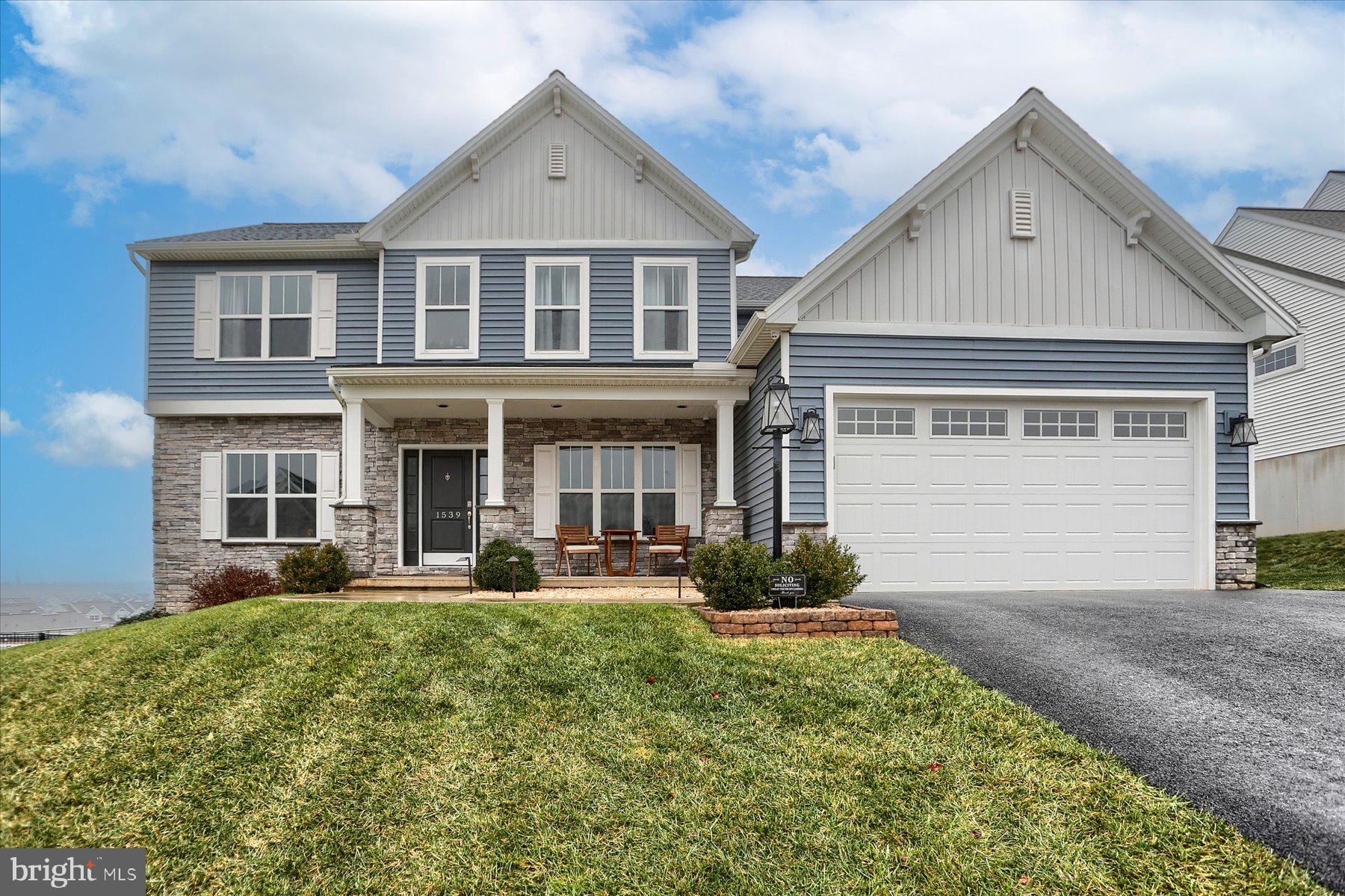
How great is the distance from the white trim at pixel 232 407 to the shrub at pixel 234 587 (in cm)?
256

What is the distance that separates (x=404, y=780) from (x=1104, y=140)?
1150cm

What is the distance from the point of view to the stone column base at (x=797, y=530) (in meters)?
10.6

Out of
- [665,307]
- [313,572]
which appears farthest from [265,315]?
[665,307]

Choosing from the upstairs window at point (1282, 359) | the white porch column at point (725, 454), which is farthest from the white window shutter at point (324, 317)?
the upstairs window at point (1282, 359)

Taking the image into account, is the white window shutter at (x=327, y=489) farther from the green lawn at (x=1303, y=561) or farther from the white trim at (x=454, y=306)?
the green lawn at (x=1303, y=561)

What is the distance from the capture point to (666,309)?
13844mm

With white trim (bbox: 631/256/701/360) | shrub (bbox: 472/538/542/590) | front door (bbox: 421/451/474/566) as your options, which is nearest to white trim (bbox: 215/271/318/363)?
front door (bbox: 421/451/474/566)

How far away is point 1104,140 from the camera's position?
11.6 m

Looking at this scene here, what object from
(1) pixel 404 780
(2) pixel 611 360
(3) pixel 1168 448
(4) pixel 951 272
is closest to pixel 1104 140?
(4) pixel 951 272

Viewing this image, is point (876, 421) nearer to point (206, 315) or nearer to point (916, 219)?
point (916, 219)

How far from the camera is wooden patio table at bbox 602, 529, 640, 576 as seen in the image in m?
13.2

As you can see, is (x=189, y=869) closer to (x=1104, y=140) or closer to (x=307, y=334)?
(x=307, y=334)

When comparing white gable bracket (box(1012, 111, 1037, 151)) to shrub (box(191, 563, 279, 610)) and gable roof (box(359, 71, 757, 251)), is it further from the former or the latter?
shrub (box(191, 563, 279, 610))

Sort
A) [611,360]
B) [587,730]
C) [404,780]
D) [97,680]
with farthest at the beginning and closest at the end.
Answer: [611,360] < [97,680] < [587,730] < [404,780]
